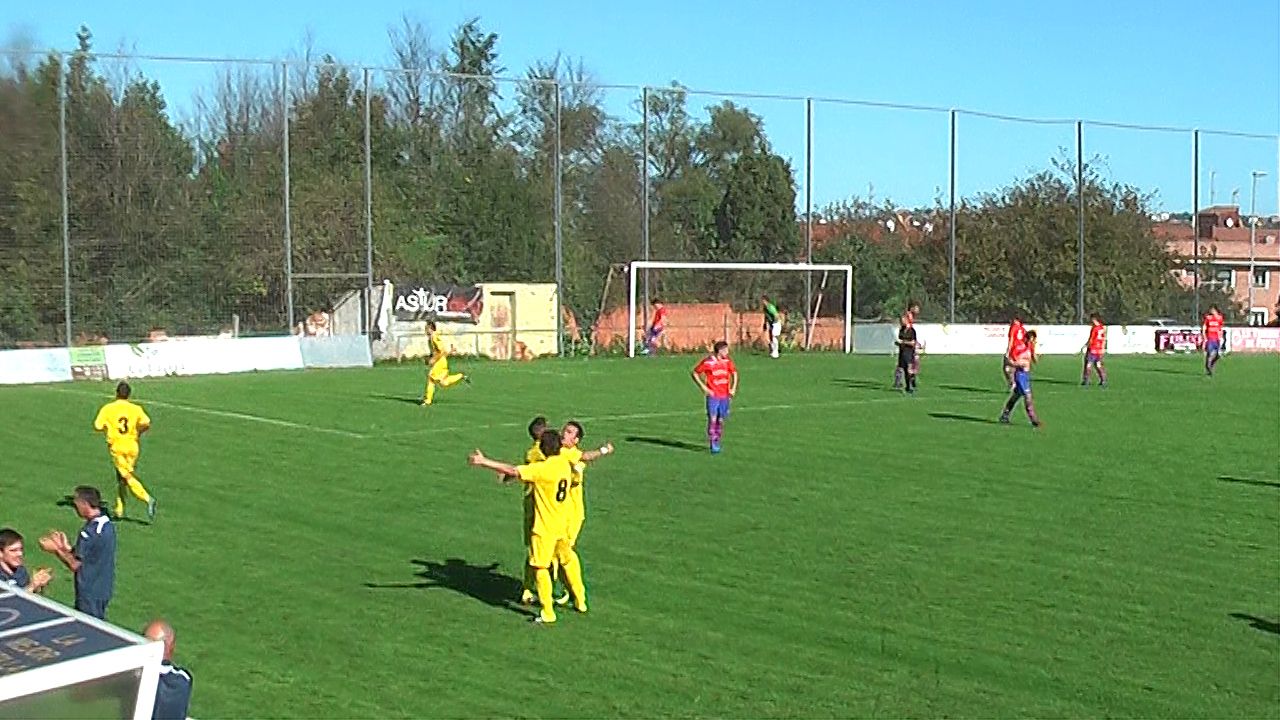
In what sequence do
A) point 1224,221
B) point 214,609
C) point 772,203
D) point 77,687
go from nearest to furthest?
point 77,687 < point 214,609 < point 772,203 < point 1224,221

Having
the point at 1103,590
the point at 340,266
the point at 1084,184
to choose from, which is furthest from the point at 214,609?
the point at 1084,184

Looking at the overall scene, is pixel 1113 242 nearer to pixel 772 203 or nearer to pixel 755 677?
pixel 772 203

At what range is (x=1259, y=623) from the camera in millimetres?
12172

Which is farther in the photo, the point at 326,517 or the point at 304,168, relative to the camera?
the point at 304,168

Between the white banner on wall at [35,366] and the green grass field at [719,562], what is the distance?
8767 mm

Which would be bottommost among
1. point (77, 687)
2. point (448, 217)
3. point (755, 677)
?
point (755, 677)

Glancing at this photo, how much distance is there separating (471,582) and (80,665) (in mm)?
10560

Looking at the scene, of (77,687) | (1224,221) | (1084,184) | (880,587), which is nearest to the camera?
(77,687)

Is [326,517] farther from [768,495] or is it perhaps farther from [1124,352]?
[1124,352]

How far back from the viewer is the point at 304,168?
49656mm

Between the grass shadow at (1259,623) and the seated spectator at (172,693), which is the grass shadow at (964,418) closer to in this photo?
the grass shadow at (1259,623)

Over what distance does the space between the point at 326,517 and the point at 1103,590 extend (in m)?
8.13

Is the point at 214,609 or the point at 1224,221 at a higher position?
the point at 1224,221

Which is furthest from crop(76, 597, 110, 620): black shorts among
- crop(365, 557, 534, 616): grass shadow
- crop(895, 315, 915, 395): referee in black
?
crop(895, 315, 915, 395): referee in black
